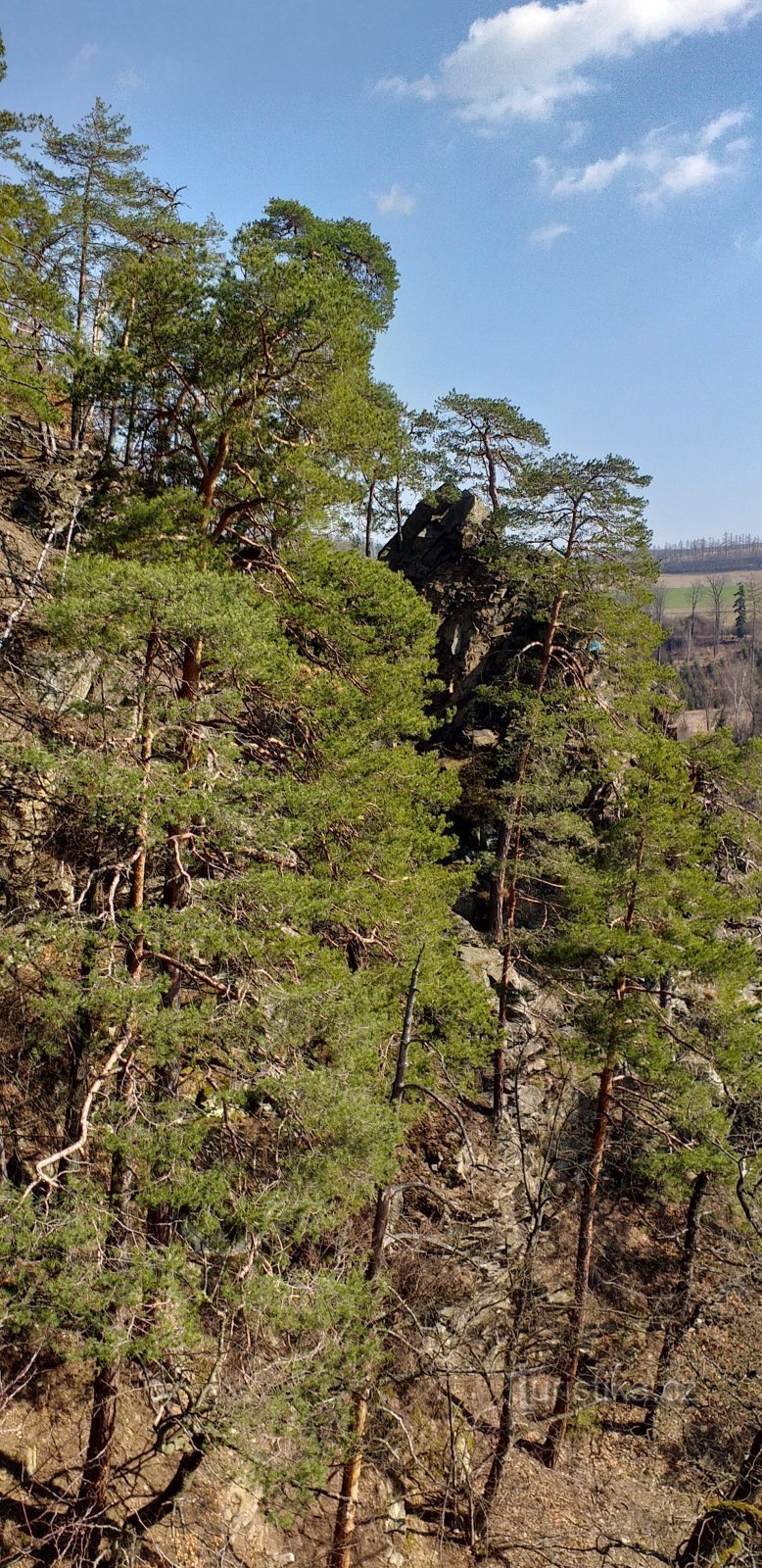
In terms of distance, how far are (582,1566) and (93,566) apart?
14.2m

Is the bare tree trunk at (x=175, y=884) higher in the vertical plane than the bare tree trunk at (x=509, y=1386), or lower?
higher

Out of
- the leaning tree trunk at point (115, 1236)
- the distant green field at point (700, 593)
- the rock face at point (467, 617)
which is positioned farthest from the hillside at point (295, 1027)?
the distant green field at point (700, 593)

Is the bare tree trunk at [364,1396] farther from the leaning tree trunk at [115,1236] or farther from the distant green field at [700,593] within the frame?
the distant green field at [700,593]

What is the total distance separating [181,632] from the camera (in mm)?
7297

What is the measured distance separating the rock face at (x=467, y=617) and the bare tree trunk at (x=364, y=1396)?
14.1m

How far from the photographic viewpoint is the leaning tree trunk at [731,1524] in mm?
7773

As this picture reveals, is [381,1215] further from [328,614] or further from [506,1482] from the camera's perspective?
[506,1482]

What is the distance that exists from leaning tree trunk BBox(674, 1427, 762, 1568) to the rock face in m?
15.0

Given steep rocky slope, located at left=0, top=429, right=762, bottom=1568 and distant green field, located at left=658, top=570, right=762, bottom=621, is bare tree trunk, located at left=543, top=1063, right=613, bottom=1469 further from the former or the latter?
distant green field, located at left=658, top=570, right=762, bottom=621

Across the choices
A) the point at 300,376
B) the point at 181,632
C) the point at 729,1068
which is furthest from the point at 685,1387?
the point at 300,376

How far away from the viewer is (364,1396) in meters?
7.16

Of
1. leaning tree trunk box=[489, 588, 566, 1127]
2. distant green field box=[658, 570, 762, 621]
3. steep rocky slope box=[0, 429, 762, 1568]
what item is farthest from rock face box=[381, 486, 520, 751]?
distant green field box=[658, 570, 762, 621]

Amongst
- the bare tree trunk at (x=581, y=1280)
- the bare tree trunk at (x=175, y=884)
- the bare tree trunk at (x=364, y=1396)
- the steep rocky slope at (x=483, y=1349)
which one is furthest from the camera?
the bare tree trunk at (x=581, y=1280)

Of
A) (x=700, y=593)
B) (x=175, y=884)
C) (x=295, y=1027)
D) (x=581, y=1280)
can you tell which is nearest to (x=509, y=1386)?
(x=581, y=1280)
